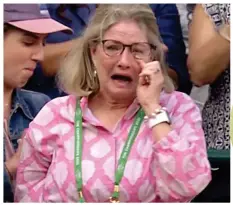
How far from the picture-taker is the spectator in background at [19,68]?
6.00 feet

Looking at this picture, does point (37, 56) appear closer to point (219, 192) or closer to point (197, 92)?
point (197, 92)

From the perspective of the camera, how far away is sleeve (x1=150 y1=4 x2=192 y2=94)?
1.92m

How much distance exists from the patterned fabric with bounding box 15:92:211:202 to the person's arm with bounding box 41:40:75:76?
15 centimetres

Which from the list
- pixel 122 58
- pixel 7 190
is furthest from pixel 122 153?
pixel 7 190

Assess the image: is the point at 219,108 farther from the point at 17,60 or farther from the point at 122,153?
the point at 17,60

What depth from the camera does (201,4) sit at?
1.90 metres

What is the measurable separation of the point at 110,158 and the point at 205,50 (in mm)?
447

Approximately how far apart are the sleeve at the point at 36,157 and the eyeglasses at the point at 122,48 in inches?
9.5

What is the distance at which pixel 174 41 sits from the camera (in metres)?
1.95

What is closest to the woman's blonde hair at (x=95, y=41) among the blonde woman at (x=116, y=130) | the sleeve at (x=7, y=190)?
the blonde woman at (x=116, y=130)

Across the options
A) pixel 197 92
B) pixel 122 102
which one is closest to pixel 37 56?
pixel 122 102

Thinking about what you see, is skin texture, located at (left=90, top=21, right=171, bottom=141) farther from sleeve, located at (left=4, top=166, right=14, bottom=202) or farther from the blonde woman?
sleeve, located at (left=4, top=166, right=14, bottom=202)

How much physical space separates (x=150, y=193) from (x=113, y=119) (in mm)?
239

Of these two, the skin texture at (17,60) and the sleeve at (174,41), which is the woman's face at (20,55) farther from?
the sleeve at (174,41)
